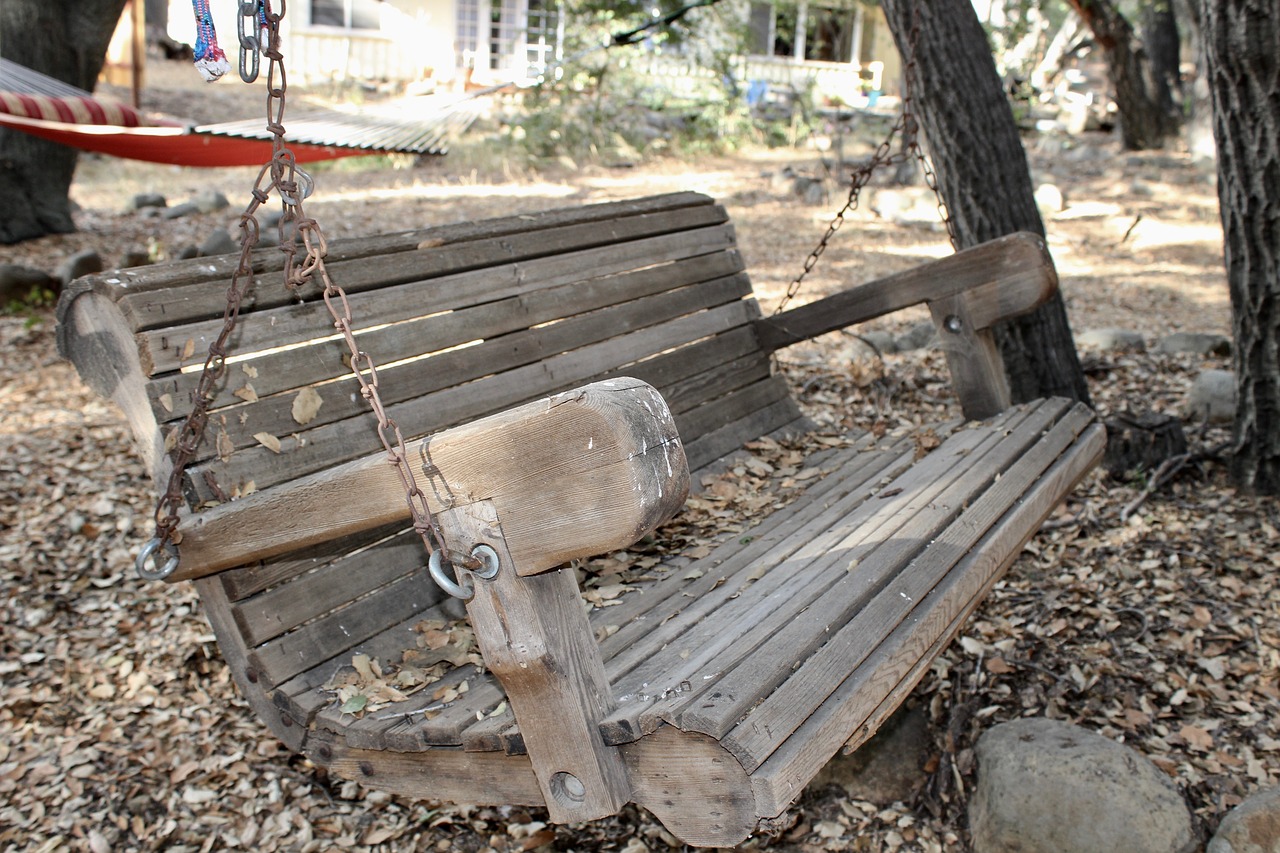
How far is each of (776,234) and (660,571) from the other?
6890mm

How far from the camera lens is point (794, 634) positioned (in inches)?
76.4

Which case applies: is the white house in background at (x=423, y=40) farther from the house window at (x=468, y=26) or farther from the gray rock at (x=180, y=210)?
the gray rock at (x=180, y=210)

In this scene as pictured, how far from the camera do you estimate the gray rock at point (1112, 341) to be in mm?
5918

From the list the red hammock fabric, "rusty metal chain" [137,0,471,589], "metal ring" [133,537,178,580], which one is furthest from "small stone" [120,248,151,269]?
"metal ring" [133,537,178,580]

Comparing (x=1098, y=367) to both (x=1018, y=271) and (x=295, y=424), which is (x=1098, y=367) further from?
(x=295, y=424)

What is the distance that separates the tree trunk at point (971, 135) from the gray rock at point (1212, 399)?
857 millimetres

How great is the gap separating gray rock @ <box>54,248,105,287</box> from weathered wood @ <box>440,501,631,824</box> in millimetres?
5394

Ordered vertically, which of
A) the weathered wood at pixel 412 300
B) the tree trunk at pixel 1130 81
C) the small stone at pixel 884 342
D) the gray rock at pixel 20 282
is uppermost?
the tree trunk at pixel 1130 81

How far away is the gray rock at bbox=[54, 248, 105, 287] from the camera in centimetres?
620

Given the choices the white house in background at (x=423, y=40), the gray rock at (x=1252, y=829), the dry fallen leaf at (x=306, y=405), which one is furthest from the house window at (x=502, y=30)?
the gray rock at (x=1252, y=829)

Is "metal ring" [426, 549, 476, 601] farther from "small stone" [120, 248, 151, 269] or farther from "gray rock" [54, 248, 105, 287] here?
"small stone" [120, 248, 151, 269]

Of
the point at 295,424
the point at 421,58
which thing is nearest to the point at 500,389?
the point at 295,424

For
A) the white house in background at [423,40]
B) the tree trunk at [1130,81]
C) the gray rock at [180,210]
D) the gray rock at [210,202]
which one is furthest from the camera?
the white house in background at [423,40]

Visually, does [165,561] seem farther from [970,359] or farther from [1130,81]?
[1130,81]
